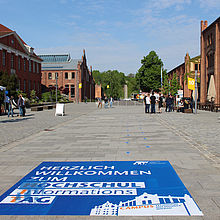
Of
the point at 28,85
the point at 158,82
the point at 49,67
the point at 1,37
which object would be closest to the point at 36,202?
the point at 1,37

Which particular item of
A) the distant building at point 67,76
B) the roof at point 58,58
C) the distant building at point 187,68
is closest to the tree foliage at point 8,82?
the distant building at point 187,68

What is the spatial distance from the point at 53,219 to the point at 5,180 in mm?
2011

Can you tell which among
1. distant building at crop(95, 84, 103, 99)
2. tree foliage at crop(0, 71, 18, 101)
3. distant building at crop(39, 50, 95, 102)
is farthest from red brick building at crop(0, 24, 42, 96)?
distant building at crop(95, 84, 103, 99)

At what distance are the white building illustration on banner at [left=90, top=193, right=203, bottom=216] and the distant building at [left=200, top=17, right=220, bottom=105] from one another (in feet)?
92.7

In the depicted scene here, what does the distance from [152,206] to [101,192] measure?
2.87ft

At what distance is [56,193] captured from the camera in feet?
14.4

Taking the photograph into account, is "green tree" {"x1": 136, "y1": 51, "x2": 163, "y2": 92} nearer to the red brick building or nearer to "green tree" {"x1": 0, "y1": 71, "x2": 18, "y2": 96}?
the red brick building

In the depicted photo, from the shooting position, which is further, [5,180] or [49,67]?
[49,67]

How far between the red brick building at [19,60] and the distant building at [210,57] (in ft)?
88.1

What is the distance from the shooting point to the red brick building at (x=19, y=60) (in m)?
42.2

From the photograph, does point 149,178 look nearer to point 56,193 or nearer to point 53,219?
point 56,193

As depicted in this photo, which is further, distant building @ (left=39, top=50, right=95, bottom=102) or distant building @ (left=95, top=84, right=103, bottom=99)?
distant building @ (left=95, top=84, right=103, bottom=99)

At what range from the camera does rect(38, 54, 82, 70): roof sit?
82.6 m

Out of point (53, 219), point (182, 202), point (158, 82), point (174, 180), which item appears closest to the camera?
point (53, 219)
